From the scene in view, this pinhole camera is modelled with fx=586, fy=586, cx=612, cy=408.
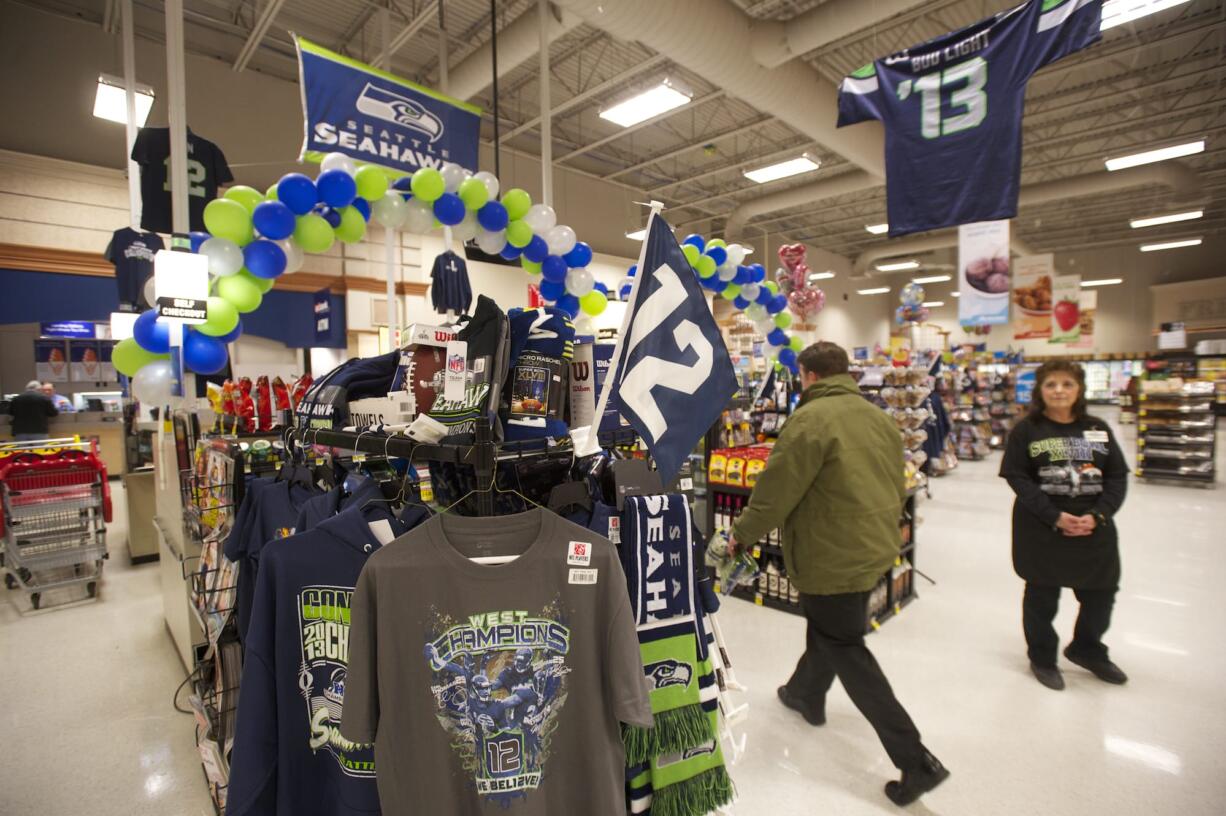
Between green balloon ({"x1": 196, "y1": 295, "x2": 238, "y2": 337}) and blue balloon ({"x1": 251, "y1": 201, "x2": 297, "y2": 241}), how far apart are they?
1.35 feet

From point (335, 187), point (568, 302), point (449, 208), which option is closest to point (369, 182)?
point (335, 187)

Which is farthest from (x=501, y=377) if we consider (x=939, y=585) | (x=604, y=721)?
(x=939, y=585)

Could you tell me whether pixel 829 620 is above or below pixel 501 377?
below

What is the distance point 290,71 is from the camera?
28.5ft

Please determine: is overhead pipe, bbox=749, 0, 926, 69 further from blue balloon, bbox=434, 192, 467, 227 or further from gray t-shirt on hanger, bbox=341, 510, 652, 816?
gray t-shirt on hanger, bbox=341, 510, 652, 816

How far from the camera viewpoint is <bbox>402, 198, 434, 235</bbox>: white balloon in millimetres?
3578

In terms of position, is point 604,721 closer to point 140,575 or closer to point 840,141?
point 140,575

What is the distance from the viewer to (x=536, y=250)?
12.5 feet

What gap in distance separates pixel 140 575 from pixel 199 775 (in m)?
3.60

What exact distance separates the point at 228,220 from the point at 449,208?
45.4 inches

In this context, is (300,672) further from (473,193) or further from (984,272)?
(984,272)

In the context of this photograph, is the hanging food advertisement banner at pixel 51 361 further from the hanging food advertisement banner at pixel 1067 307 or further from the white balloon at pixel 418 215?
the hanging food advertisement banner at pixel 1067 307

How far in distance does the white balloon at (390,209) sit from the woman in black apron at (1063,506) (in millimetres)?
3673

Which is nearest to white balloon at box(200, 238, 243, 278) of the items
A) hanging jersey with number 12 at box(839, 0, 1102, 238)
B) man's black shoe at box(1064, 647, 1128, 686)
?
hanging jersey with number 12 at box(839, 0, 1102, 238)
